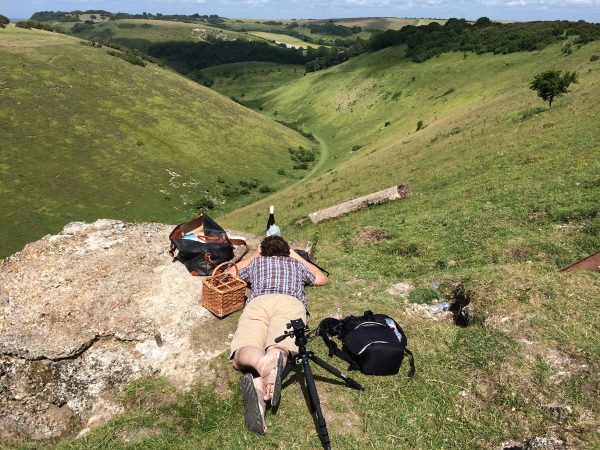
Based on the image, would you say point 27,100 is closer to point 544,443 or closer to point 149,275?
point 149,275

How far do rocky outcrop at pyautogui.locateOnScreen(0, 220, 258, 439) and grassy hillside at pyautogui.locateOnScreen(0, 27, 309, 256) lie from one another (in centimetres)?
4897

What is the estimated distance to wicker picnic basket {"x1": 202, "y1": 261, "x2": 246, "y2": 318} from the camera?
38.0 feet

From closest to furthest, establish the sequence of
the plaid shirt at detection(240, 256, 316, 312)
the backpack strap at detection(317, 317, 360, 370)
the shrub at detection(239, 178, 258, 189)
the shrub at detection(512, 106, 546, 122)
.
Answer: the backpack strap at detection(317, 317, 360, 370) → the plaid shirt at detection(240, 256, 316, 312) → the shrub at detection(512, 106, 546, 122) → the shrub at detection(239, 178, 258, 189)

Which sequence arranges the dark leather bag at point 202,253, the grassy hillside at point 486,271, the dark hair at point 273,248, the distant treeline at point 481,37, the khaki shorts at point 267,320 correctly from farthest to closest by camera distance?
the distant treeline at point 481,37, the dark leather bag at point 202,253, the dark hair at point 273,248, the khaki shorts at point 267,320, the grassy hillside at point 486,271

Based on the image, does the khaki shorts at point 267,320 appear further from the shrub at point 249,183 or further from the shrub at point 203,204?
the shrub at point 249,183

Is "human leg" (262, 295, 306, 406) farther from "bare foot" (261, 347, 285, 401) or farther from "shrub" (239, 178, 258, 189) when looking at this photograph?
"shrub" (239, 178, 258, 189)

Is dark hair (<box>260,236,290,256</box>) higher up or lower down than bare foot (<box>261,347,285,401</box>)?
higher up

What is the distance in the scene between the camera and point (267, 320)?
9852 millimetres

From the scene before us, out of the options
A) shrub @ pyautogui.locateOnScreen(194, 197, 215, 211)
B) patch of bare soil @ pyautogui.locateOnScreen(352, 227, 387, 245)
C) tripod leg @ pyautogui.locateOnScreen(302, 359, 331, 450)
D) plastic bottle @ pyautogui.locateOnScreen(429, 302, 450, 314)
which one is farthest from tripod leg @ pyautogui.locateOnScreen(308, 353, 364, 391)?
shrub @ pyautogui.locateOnScreen(194, 197, 215, 211)

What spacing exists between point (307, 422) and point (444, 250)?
11.1 metres

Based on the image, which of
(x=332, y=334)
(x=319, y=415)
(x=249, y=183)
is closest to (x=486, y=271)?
(x=332, y=334)

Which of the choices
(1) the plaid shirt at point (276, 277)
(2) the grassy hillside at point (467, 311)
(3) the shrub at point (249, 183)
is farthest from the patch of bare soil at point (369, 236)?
(3) the shrub at point (249, 183)

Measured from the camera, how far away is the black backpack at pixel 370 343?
30.8ft

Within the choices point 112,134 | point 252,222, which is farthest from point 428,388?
point 112,134
